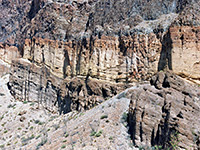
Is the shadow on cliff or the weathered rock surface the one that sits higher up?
the shadow on cliff

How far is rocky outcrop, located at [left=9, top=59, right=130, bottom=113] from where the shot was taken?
2461cm

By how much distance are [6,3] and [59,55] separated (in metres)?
25.9

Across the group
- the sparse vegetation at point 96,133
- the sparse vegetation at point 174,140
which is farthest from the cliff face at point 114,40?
Answer: the sparse vegetation at point 96,133

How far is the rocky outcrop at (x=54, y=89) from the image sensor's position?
24609 mm

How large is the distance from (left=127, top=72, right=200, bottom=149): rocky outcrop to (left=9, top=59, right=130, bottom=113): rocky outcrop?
29.7 feet

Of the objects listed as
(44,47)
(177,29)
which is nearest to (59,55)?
(44,47)

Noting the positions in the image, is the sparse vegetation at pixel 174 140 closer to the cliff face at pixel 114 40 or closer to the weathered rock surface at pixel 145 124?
the weathered rock surface at pixel 145 124

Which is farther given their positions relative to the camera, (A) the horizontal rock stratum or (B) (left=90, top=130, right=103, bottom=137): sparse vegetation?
(B) (left=90, top=130, right=103, bottom=137): sparse vegetation

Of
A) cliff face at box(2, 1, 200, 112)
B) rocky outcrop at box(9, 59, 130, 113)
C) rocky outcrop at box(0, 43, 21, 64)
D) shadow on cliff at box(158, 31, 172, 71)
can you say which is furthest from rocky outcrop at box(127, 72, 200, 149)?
rocky outcrop at box(0, 43, 21, 64)

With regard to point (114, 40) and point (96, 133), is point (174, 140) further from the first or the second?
point (114, 40)

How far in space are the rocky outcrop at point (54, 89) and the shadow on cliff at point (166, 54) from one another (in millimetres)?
4361

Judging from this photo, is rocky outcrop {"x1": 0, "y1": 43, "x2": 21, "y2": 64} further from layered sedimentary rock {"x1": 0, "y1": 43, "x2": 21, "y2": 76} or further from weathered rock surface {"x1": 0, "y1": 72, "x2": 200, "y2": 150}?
weathered rock surface {"x1": 0, "y1": 72, "x2": 200, "y2": 150}

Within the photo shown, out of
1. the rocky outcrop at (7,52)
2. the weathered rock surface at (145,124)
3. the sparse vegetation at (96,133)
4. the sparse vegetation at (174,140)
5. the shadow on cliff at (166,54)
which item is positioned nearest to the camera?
the sparse vegetation at (174,140)

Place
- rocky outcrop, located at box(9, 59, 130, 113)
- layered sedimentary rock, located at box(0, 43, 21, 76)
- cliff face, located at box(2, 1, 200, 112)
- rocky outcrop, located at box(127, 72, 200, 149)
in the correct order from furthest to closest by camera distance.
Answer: layered sedimentary rock, located at box(0, 43, 21, 76) < rocky outcrop, located at box(9, 59, 130, 113) < cliff face, located at box(2, 1, 200, 112) < rocky outcrop, located at box(127, 72, 200, 149)
